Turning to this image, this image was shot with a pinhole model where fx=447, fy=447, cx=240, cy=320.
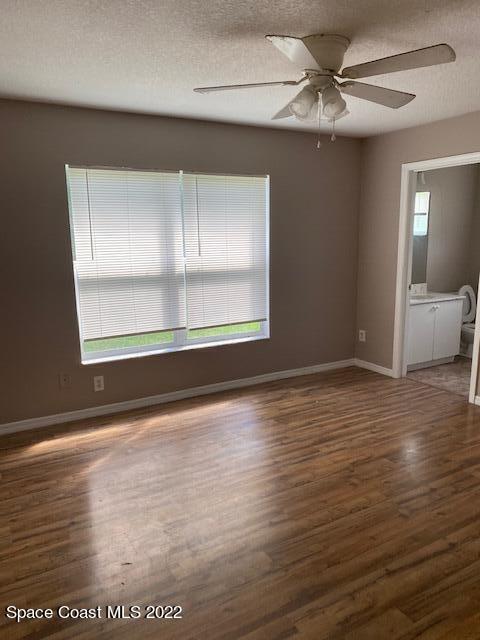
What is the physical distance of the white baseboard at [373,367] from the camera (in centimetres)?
472

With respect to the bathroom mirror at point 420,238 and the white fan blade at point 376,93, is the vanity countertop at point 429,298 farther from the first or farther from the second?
the white fan blade at point 376,93

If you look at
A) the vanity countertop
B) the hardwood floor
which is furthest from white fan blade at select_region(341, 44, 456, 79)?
the vanity countertop

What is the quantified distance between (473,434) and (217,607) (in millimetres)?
2388

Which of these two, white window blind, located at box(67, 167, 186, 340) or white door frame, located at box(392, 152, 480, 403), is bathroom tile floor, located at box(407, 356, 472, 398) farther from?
white window blind, located at box(67, 167, 186, 340)

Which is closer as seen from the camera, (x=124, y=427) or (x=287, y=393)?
(x=124, y=427)

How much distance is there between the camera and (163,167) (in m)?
3.73

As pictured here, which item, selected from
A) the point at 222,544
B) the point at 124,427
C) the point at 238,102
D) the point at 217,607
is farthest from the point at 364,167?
the point at 217,607

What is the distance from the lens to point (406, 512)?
2.40 meters

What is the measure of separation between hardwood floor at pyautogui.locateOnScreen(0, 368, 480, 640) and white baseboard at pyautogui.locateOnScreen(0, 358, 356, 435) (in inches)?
4.3

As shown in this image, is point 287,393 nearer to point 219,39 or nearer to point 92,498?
point 92,498

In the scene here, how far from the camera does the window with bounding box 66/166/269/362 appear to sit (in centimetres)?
355

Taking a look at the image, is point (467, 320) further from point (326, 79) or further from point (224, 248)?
point (326, 79)

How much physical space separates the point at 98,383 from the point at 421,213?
Answer: 4073 mm

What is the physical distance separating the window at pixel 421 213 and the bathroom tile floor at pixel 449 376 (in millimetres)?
1583
